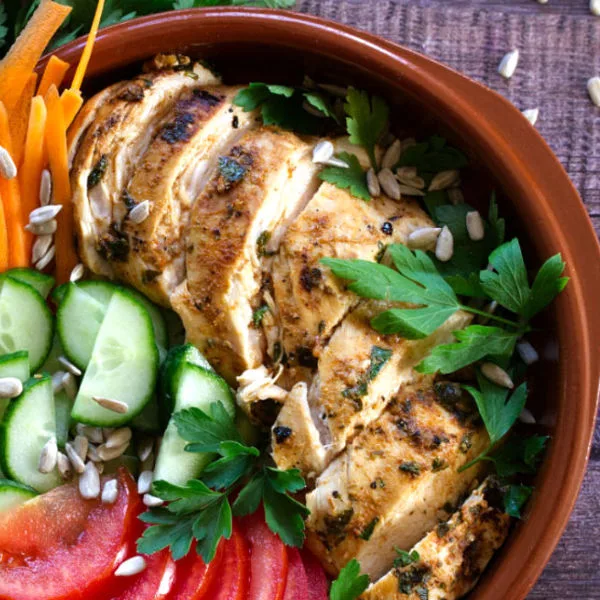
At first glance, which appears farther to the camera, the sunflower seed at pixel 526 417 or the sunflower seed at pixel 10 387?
the sunflower seed at pixel 526 417

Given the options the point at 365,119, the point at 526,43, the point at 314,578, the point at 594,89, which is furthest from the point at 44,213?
the point at 594,89

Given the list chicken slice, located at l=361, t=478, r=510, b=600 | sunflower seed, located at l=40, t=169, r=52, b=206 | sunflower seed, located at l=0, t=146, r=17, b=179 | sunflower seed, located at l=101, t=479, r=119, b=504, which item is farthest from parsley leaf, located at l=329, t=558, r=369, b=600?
sunflower seed, located at l=0, t=146, r=17, b=179

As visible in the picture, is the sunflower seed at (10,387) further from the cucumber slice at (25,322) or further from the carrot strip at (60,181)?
the carrot strip at (60,181)

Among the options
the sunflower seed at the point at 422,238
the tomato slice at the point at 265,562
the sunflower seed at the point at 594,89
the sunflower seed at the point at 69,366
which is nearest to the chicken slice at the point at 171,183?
the sunflower seed at the point at 69,366

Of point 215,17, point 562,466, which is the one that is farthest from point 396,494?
point 215,17

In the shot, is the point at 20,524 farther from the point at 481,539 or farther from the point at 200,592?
the point at 481,539

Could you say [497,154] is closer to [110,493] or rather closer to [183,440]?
[183,440]

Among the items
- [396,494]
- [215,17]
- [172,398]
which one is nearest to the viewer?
[396,494]
